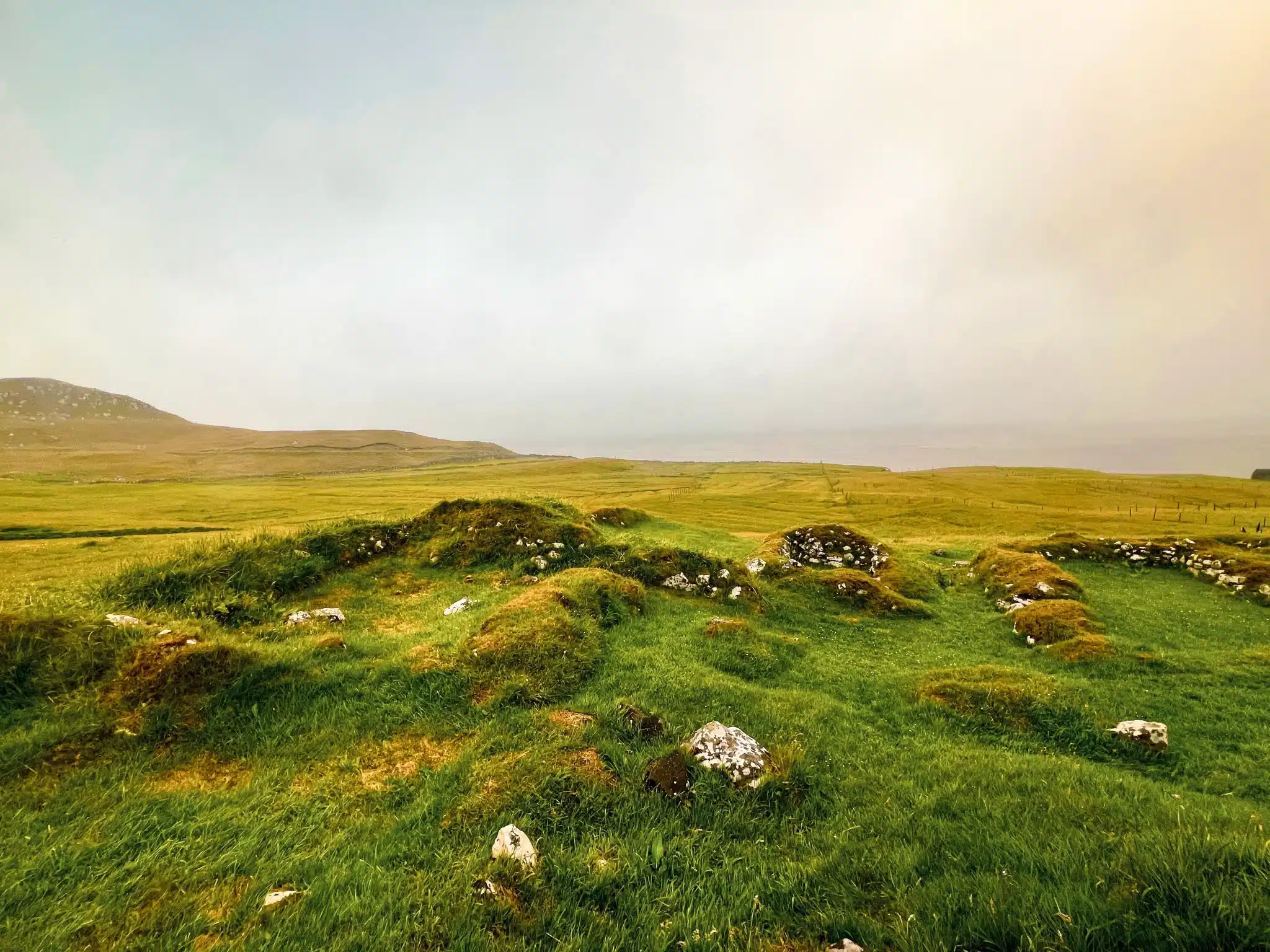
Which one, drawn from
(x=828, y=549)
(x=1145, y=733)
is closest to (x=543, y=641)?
(x=1145, y=733)

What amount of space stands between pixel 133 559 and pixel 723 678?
18.4 m

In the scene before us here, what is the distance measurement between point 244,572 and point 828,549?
28787 mm

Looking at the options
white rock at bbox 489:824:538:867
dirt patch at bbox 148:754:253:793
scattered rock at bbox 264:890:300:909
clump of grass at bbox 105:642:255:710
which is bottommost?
dirt patch at bbox 148:754:253:793

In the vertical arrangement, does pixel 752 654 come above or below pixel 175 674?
below

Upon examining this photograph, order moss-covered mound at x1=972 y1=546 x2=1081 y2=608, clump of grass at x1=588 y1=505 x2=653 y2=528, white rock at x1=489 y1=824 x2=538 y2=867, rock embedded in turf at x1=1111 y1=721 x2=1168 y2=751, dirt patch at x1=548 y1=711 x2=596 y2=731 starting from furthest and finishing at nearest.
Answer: clump of grass at x1=588 y1=505 x2=653 y2=528, moss-covered mound at x1=972 y1=546 x2=1081 y2=608, rock embedded in turf at x1=1111 y1=721 x2=1168 y2=751, dirt patch at x1=548 y1=711 x2=596 y2=731, white rock at x1=489 y1=824 x2=538 y2=867

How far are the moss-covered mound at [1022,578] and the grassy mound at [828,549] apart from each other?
15.4 ft

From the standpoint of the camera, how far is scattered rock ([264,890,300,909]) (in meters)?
4.78

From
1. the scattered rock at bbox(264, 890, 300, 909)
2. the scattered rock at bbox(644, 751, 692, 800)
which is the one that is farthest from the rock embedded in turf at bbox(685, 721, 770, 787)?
the scattered rock at bbox(264, 890, 300, 909)

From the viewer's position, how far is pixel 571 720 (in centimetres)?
892

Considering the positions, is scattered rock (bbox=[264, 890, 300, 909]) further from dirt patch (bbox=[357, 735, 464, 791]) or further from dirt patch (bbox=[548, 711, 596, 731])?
dirt patch (bbox=[548, 711, 596, 731])

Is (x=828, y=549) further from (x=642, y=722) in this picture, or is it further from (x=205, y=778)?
(x=205, y=778)

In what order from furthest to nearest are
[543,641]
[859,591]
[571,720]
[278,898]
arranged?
1. [859,591]
2. [543,641]
3. [571,720]
4. [278,898]

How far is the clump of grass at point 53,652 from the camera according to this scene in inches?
341

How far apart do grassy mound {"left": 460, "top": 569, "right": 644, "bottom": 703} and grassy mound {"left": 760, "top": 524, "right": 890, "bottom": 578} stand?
15106mm
